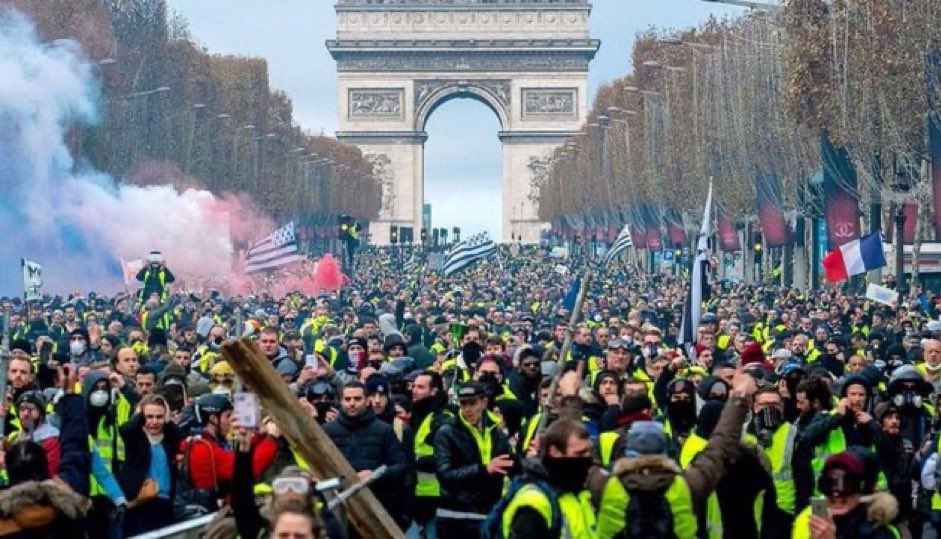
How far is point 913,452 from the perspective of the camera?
1700 cm

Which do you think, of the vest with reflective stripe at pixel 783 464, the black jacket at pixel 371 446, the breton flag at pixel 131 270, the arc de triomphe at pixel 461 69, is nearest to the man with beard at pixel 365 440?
the black jacket at pixel 371 446

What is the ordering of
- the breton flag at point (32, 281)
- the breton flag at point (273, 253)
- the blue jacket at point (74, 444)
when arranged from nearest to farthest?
1. the blue jacket at point (74, 444)
2. the breton flag at point (32, 281)
3. the breton flag at point (273, 253)

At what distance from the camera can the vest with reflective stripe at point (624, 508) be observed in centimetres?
1027

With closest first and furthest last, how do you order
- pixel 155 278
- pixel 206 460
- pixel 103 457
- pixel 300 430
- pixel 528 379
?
pixel 300 430 < pixel 206 460 < pixel 103 457 < pixel 528 379 < pixel 155 278

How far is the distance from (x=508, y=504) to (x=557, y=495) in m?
0.18

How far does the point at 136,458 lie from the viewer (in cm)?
1515

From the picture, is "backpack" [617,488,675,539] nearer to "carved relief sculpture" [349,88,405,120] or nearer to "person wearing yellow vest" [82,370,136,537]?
"person wearing yellow vest" [82,370,136,537]

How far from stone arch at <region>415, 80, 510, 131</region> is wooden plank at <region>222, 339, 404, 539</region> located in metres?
147

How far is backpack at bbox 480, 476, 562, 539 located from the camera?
1009 centimetres

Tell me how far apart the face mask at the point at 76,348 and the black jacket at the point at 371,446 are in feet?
35.9

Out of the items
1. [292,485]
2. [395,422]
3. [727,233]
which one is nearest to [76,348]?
[395,422]

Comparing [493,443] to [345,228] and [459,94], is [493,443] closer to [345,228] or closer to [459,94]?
[345,228]

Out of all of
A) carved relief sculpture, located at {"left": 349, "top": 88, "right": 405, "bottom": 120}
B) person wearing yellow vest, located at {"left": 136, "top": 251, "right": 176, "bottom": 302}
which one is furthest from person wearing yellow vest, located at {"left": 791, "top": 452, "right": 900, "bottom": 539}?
carved relief sculpture, located at {"left": 349, "top": 88, "right": 405, "bottom": 120}

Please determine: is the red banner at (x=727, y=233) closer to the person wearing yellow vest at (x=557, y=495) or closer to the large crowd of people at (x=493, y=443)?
the large crowd of people at (x=493, y=443)
